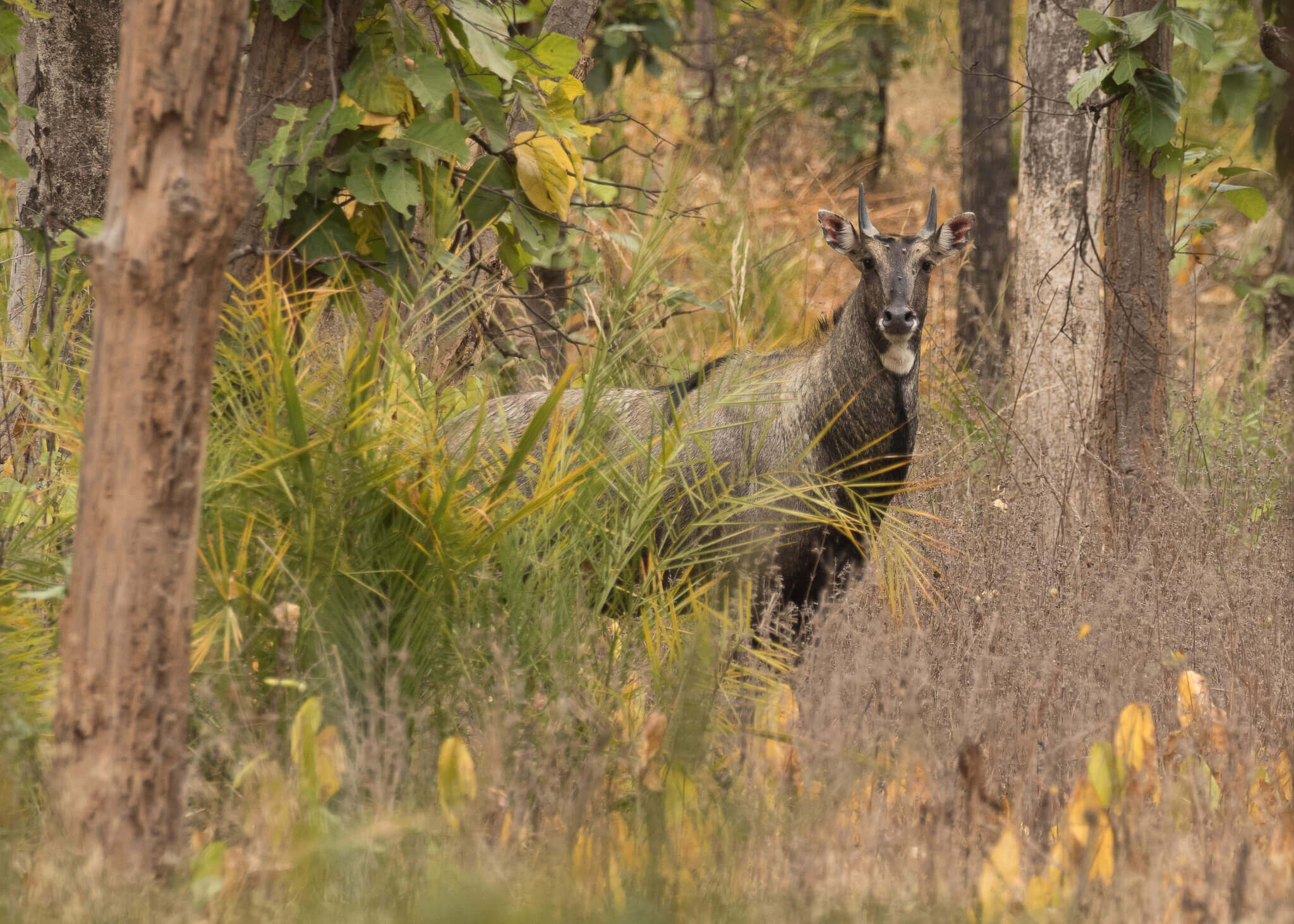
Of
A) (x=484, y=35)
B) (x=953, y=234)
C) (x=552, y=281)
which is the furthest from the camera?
(x=552, y=281)

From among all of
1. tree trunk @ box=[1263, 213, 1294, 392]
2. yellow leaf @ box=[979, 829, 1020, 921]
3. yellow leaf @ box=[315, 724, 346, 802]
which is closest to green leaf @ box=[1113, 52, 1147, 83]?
yellow leaf @ box=[979, 829, 1020, 921]

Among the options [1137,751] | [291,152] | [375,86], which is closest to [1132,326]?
[1137,751]

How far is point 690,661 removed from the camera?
2.94 meters

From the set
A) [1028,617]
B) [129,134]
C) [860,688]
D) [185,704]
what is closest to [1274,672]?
[1028,617]

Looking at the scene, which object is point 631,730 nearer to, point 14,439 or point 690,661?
point 690,661

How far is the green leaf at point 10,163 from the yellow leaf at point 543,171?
59.0 inches

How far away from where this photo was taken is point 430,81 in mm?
3869

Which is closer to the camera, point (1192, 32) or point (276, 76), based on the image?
point (276, 76)

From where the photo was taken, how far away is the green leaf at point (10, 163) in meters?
3.77

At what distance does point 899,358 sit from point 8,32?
3239 mm

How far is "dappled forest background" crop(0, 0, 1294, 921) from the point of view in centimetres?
245

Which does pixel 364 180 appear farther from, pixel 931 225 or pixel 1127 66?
pixel 1127 66

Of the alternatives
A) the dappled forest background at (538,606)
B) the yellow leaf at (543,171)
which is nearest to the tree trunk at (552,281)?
the dappled forest background at (538,606)

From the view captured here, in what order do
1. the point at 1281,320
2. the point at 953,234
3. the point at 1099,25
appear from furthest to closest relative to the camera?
the point at 1281,320
the point at 953,234
the point at 1099,25
